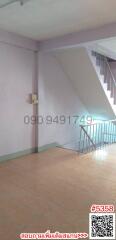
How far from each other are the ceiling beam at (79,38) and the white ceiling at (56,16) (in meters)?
0.13

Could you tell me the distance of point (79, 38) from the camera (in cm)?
450

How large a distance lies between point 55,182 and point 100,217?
129 cm

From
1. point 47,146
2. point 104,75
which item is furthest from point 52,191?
point 104,75

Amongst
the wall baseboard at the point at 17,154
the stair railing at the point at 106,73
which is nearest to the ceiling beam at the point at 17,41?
the stair railing at the point at 106,73

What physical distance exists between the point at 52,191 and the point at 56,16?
2858mm

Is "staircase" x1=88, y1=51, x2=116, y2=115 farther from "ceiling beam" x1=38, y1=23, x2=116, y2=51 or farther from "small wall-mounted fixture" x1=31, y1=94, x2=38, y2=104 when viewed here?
"small wall-mounted fixture" x1=31, y1=94, x2=38, y2=104

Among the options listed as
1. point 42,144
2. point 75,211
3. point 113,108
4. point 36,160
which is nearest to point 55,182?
point 75,211

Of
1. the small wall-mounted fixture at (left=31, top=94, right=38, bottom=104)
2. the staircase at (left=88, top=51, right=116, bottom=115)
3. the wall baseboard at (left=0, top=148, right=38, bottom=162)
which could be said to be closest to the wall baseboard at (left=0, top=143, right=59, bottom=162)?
the wall baseboard at (left=0, top=148, right=38, bottom=162)

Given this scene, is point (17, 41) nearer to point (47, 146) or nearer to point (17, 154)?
point (17, 154)

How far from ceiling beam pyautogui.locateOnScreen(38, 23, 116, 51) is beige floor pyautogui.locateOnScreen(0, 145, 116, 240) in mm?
2578

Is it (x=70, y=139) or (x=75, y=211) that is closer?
(x=75, y=211)

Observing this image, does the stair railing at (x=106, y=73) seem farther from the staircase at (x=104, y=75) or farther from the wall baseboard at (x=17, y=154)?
the wall baseboard at (x=17, y=154)

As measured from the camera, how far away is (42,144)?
5852mm

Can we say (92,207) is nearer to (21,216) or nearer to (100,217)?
(100,217)
